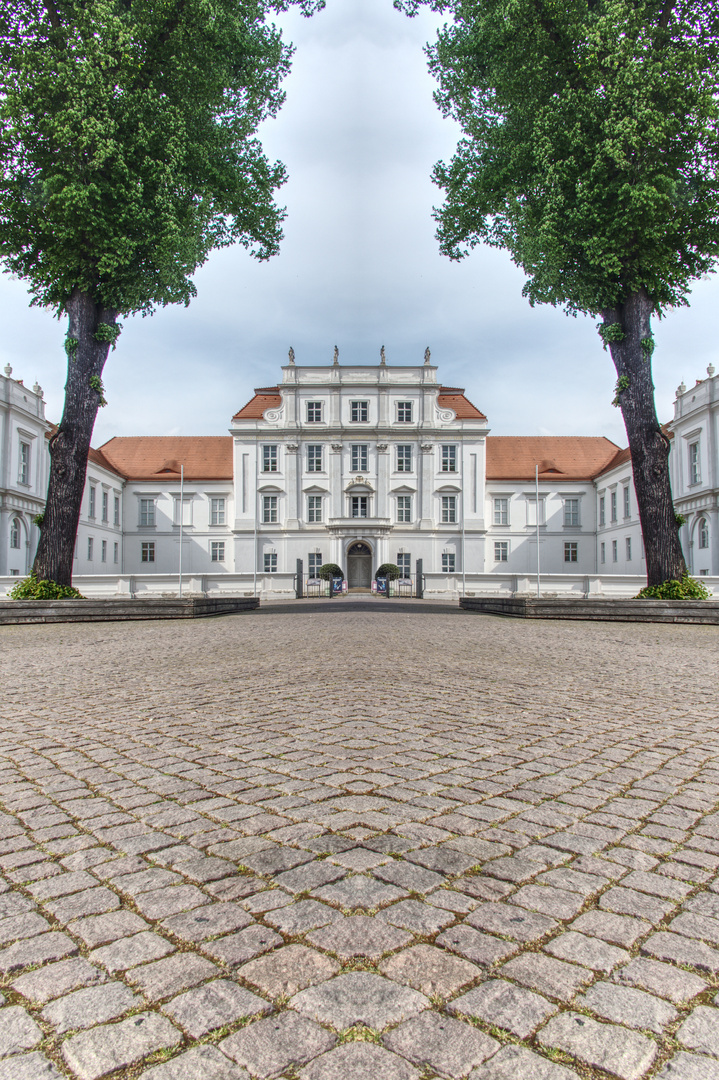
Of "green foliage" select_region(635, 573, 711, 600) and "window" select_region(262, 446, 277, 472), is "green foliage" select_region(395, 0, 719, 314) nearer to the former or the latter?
"green foliage" select_region(635, 573, 711, 600)

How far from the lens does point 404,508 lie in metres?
47.4

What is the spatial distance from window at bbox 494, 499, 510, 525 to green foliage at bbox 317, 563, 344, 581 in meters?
13.7

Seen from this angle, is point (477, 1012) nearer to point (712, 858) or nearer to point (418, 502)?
point (712, 858)

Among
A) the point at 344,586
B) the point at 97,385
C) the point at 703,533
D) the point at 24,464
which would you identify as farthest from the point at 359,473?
the point at 97,385

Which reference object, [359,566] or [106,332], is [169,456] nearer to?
[359,566]

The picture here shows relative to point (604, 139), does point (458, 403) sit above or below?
above

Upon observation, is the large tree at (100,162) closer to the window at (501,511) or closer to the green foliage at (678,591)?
the green foliage at (678,591)

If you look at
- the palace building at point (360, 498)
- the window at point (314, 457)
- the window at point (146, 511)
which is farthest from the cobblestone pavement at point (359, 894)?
the window at point (146, 511)

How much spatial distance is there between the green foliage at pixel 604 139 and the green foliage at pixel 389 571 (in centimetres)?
2581

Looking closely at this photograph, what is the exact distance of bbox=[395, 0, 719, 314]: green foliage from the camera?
14273 millimetres

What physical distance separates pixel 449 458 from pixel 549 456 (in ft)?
34.3

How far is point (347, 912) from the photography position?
82.3 inches

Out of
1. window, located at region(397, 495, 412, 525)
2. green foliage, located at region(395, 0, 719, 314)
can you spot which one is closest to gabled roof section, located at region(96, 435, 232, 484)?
window, located at region(397, 495, 412, 525)

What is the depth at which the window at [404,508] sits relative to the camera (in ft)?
155
